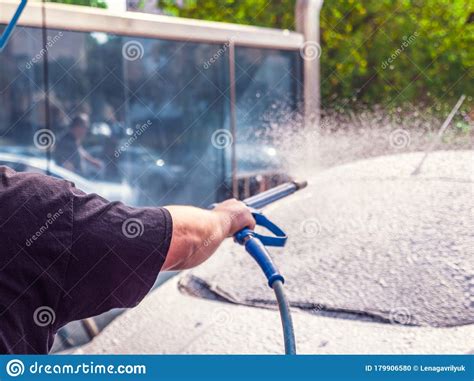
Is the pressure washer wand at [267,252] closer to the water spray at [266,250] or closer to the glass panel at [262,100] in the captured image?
the water spray at [266,250]

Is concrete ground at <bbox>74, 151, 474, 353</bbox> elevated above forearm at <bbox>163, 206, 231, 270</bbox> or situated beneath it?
Answer: situated beneath

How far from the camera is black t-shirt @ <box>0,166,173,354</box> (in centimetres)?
119

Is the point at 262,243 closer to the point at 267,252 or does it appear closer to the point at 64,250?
the point at 267,252

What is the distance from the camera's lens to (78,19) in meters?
3.92

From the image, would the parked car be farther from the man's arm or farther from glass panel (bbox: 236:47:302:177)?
the man's arm

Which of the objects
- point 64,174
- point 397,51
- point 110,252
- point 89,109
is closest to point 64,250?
point 110,252

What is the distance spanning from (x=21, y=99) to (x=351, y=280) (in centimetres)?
238

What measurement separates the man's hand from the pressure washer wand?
1 centimetres

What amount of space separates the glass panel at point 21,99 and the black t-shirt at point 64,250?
2.51 meters

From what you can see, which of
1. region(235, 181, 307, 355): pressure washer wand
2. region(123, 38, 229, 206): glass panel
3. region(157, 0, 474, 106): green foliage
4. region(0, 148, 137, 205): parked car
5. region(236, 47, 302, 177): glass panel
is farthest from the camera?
region(123, 38, 229, 206): glass panel

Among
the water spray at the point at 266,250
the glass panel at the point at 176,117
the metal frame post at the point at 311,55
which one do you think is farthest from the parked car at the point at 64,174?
the water spray at the point at 266,250

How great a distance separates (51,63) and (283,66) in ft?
4.92

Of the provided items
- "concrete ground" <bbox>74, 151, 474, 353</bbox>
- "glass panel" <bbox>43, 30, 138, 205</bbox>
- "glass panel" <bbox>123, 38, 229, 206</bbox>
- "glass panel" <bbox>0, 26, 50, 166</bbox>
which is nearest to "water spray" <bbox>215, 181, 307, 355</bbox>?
"concrete ground" <bbox>74, 151, 474, 353</bbox>
